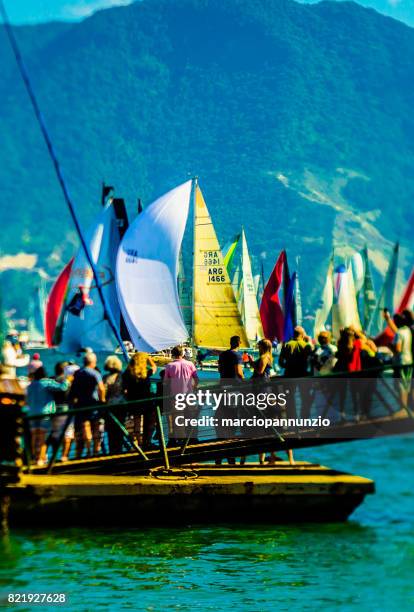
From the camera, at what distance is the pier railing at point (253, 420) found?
58.1 feet

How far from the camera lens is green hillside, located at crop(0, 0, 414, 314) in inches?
1060

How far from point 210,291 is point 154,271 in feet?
5.26

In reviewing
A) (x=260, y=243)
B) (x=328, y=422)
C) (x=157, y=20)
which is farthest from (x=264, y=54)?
(x=328, y=422)

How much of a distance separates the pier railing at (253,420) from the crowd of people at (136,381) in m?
0.04

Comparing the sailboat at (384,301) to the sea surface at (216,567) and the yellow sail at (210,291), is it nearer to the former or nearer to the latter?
the yellow sail at (210,291)

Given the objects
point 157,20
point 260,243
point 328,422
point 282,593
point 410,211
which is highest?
point 157,20

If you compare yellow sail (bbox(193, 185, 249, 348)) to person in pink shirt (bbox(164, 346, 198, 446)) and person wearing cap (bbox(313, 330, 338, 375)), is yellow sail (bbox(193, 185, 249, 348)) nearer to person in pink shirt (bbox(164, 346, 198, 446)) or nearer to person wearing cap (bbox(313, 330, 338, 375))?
person wearing cap (bbox(313, 330, 338, 375))

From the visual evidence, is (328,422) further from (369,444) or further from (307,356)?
(369,444)

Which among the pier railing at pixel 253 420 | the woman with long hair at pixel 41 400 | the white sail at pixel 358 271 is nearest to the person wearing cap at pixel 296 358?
the pier railing at pixel 253 420

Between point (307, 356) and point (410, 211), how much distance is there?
963 inches

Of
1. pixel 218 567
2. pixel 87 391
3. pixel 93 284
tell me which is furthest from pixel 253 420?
pixel 93 284

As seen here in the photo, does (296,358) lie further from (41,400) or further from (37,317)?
(37,317)

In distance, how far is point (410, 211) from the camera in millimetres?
41531

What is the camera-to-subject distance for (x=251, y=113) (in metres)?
28.9
